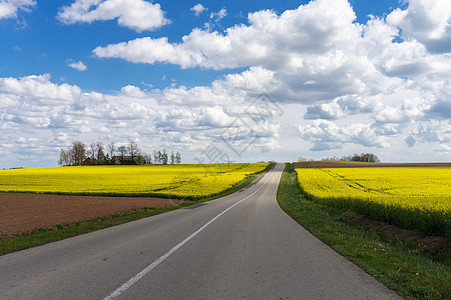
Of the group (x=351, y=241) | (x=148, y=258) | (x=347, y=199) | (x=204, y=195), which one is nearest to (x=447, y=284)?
(x=351, y=241)

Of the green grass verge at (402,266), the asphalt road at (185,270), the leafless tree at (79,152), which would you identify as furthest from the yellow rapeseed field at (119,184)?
the leafless tree at (79,152)

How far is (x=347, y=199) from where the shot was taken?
19609 mm

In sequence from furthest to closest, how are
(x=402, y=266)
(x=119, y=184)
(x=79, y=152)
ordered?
(x=79, y=152)
(x=119, y=184)
(x=402, y=266)

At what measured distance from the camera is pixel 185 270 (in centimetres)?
620

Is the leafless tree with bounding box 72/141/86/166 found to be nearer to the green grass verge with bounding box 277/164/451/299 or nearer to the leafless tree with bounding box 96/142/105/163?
the leafless tree with bounding box 96/142/105/163

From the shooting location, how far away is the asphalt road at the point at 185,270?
4980 mm

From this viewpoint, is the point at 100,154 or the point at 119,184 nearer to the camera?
the point at 119,184

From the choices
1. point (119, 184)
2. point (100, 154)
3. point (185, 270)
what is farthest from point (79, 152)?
point (185, 270)

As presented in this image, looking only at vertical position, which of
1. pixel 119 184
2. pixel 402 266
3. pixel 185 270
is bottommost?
pixel 119 184

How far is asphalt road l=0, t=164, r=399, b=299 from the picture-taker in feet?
16.3

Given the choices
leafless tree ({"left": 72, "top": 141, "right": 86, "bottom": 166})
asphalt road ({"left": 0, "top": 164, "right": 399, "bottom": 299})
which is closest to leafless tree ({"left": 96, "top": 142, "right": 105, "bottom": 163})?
leafless tree ({"left": 72, "top": 141, "right": 86, "bottom": 166})

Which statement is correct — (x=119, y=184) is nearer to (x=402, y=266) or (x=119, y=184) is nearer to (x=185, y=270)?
(x=185, y=270)

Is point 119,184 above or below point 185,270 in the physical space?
below

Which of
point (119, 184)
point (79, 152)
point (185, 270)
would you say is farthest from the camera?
point (79, 152)
